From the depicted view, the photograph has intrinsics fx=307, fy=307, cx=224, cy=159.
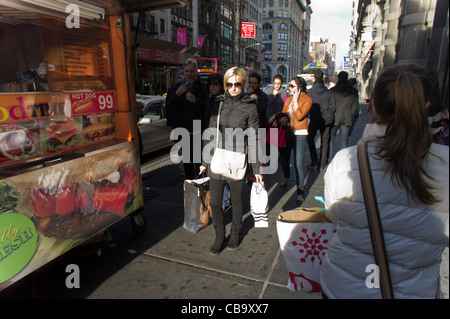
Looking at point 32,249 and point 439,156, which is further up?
point 439,156

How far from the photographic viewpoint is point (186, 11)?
1375 inches

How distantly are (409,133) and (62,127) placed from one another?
2.96 meters

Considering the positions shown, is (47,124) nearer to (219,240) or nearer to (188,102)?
(219,240)

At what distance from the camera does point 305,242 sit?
177cm

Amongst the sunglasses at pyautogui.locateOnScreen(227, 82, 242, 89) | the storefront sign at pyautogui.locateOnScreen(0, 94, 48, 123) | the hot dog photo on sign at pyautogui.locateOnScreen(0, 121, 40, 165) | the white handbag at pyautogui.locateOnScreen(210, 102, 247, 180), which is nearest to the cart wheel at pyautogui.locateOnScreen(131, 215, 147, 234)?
the white handbag at pyautogui.locateOnScreen(210, 102, 247, 180)

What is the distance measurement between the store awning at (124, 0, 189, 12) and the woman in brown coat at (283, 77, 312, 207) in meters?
2.23

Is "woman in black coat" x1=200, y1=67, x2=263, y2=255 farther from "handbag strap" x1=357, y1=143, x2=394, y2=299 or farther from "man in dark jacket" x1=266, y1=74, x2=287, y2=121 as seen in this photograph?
"man in dark jacket" x1=266, y1=74, x2=287, y2=121

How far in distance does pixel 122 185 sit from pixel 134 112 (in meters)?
0.90

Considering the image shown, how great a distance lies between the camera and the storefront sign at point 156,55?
65.5 ft

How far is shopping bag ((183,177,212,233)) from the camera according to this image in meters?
3.62

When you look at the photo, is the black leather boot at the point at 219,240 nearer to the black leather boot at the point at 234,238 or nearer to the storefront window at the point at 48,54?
the black leather boot at the point at 234,238

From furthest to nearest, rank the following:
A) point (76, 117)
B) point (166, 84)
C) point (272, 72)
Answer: point (272, 72) < point (166, 84) < point (76, 117)

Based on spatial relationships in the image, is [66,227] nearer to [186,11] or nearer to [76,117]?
[76,117]
